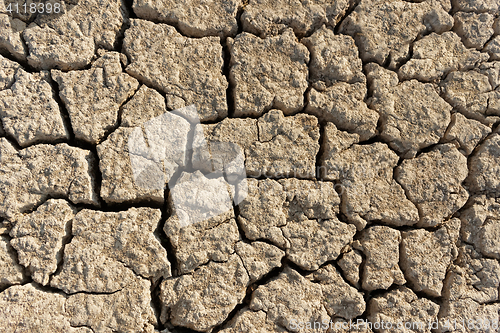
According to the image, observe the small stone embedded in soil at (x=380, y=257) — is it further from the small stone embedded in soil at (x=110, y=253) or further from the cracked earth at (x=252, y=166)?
the small stone embedded in soil at (x=110, y=253)

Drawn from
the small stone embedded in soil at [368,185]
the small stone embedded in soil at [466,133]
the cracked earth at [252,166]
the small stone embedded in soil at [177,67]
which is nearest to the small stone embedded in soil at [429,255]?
the cracked earth at [252,166]

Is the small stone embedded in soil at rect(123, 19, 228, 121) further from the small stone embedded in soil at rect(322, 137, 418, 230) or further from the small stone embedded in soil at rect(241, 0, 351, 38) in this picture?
the small stone embedded in soil at rect(322, 137, 418, 230)

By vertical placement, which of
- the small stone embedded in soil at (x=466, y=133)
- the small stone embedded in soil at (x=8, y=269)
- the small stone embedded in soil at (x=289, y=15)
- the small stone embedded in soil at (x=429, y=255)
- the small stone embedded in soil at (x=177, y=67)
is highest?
the small stone embedded in soil at (x=289, y=15)

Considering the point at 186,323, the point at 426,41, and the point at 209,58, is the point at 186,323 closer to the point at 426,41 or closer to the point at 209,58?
the point at 209,58

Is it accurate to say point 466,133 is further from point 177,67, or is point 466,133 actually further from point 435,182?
point 177,67

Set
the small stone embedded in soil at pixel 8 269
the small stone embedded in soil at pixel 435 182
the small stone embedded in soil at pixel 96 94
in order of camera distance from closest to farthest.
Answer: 1. the small stone embedded in soil at pixel 8 269
2. the small stone embedded in soil at pixel 96 94
3. the small stone embedded in soil at pixel 435 182
